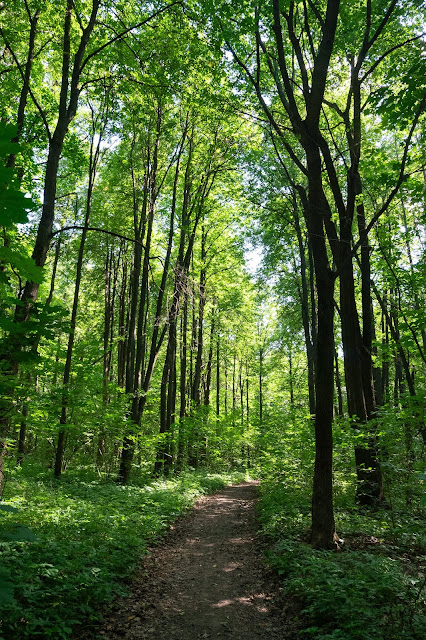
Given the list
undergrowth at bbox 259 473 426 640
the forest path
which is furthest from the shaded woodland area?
the forest path

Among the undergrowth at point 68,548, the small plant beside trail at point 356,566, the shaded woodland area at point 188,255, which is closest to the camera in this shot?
the undergrowth at point 68,548

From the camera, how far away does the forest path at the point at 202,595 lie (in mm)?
4031

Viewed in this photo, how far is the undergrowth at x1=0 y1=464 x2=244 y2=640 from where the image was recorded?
3.38 metres

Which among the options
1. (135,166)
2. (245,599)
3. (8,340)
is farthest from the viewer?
(135,166)

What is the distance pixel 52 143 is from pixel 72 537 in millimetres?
5939

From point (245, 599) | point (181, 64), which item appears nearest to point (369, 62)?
point (181, 64)

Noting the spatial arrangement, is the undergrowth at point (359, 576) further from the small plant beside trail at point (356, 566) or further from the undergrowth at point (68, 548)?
the undergrowth at point (68, 548)

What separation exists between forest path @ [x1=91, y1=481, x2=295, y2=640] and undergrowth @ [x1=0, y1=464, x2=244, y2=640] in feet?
0.97

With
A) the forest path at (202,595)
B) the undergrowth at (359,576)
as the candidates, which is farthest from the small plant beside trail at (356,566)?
the forest path at (202,595)

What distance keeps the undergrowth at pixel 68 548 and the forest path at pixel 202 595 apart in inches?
11.6

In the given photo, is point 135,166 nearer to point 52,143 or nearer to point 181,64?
point 181,64

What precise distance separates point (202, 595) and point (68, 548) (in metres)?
1.86

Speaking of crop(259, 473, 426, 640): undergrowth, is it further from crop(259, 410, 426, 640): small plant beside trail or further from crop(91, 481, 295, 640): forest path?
crop(91, 481, 295, 640): forest path

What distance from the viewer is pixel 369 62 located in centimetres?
908
